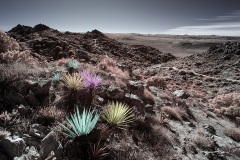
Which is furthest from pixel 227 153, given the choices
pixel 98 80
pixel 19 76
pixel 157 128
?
pixel 19 76

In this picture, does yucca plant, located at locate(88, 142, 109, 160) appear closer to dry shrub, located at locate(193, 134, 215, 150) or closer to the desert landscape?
the desert landscape

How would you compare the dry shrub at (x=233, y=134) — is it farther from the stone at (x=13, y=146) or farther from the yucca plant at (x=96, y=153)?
the stone at (x=13, y=146)

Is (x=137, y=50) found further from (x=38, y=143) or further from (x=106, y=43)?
(x=38, y=143)

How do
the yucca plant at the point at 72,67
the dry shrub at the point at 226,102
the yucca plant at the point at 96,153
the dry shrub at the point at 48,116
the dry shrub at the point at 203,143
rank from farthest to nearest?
the dry shrub at the point at 226,102 < the yucca plant at the point at 72,67 < the dry shrub at the point at 203,143 < the dry shrub at the point at 48,116 < the yucca plant at the point at 96,153

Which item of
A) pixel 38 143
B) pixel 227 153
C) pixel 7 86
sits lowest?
pixel 227 153

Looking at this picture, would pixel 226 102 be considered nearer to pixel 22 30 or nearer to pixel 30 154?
pixel 30 154

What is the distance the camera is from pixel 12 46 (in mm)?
9820

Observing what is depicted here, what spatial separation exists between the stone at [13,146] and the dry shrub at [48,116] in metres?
1.00

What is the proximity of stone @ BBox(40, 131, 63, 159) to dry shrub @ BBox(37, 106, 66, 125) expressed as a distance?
0.85 meters

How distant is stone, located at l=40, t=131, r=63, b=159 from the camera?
3.22m

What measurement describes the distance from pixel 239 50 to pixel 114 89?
26.4 m

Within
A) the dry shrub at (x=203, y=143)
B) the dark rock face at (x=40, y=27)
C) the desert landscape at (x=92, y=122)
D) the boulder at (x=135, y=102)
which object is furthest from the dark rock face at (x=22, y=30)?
the dry shrub at (x=203, y=143)

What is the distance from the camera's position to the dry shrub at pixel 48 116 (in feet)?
13.8

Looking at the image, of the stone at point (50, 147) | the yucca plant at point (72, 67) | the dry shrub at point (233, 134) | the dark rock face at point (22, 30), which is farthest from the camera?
the dark rock face at point (22, 30)
